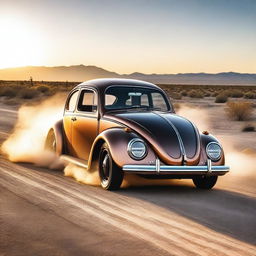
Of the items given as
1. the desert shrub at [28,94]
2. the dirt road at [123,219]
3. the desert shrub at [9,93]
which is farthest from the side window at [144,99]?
the desert shrub at [9,93]

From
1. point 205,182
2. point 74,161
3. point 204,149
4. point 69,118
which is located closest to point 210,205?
point 204,149

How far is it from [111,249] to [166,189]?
3828mm

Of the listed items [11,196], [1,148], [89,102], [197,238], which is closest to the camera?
[197,238]

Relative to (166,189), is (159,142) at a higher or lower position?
higher

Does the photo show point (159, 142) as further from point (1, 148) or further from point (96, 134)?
point (1, 148)

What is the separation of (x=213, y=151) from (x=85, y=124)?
2.49m

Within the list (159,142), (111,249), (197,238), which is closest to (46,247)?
(111,249)

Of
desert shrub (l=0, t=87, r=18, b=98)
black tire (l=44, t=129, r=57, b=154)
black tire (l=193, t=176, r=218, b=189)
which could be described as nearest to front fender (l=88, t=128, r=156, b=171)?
black tire (l=193, t=176, r=218, b=189)

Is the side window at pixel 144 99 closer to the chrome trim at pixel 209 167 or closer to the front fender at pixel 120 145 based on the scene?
the front fender at pixel 120 145

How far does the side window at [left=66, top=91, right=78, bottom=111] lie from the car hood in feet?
7.17

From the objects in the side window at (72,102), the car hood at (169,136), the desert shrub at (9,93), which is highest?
the side window at (72,102)

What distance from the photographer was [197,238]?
5.94 meters

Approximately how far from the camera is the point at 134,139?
8.52 m

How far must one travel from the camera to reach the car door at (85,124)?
988 centimetres
